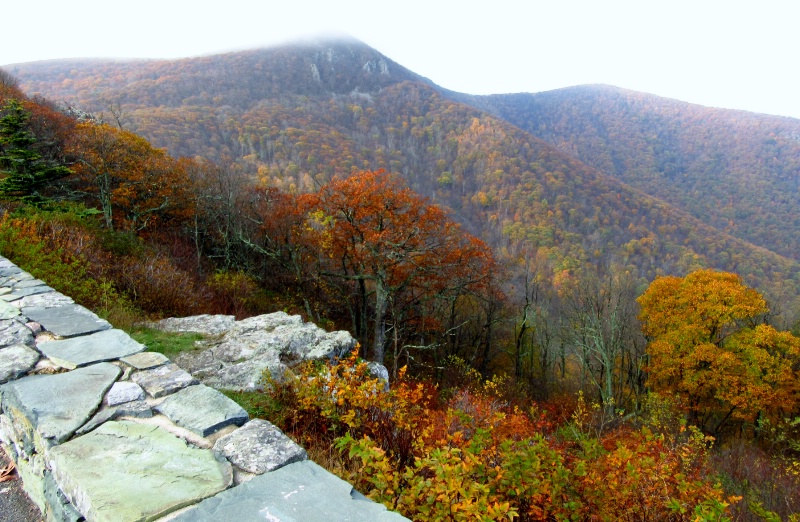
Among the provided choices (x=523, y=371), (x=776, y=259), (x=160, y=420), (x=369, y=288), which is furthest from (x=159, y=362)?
(x=776, y=259)

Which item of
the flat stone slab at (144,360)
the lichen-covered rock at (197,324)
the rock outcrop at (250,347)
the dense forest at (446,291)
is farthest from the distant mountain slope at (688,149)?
the flat stone slab at (144,360)

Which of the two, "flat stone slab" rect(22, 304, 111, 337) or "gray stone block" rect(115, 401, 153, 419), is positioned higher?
"gray stone block" rect(115, 401, 153, 419)

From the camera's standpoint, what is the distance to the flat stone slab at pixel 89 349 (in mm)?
2980

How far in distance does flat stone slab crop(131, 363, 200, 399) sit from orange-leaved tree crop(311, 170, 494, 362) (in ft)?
37.8

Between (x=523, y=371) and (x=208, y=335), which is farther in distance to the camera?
(x=523, y=371)

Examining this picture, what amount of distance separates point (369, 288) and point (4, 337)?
18.5 metres

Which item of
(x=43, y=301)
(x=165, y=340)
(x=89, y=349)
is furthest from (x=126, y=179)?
(x=89, y=349)

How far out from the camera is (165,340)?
5082 millimetres

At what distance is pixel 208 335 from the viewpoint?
5.64 m

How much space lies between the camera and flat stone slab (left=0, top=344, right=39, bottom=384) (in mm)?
2699

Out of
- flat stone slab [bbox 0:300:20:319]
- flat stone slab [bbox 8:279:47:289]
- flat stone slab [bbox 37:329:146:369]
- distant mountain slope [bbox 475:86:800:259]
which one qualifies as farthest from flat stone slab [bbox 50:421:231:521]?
distant mountain slope [bbox 475:86:800:259]

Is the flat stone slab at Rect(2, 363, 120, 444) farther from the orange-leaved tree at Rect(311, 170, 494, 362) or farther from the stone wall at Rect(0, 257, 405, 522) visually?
the orange-leaved tree at Rect(311, 170, 494, 362)

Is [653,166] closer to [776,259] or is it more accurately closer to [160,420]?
[776,259]

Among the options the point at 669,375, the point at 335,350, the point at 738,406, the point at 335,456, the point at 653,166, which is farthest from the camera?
the point at 653,166
